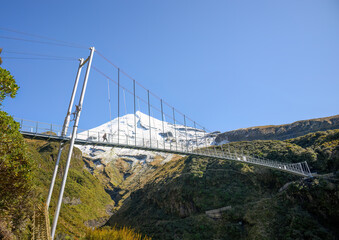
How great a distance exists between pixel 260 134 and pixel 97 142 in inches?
3857

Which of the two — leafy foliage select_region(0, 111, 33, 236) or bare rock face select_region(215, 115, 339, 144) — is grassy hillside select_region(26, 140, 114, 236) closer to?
leafy foliage select_region(0, 111, 33, 236)

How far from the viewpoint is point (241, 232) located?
2309 centimetres

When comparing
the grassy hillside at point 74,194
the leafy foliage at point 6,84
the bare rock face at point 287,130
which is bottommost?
the grassy hillside at point 74,194

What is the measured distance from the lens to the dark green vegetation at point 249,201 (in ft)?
67.7

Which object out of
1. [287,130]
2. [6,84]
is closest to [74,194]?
[6,84]

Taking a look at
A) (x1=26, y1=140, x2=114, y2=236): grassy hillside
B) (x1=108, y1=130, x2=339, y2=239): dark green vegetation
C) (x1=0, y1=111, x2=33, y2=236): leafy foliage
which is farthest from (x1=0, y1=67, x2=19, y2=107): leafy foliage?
(x1=26, y1=140, x2=114, y2=236): grassy hillside

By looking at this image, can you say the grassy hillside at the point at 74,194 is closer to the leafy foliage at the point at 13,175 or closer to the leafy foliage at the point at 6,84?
the leafy foliage at the point at 13,175

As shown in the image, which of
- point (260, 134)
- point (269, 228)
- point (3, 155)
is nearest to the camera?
point (3, 155)

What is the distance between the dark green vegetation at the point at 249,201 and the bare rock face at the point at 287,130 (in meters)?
47.6

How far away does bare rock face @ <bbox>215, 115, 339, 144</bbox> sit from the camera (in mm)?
79312

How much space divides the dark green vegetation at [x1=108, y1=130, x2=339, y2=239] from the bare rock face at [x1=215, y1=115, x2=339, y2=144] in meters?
47.6

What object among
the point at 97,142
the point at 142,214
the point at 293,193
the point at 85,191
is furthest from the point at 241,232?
the point at 85,191

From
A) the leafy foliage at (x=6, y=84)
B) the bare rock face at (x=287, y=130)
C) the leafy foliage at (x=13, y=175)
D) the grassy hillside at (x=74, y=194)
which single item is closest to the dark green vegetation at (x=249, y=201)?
the grassy hillside at (x=74, y=194)

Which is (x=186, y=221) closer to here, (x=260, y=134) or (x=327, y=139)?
(x=327, y=139)
